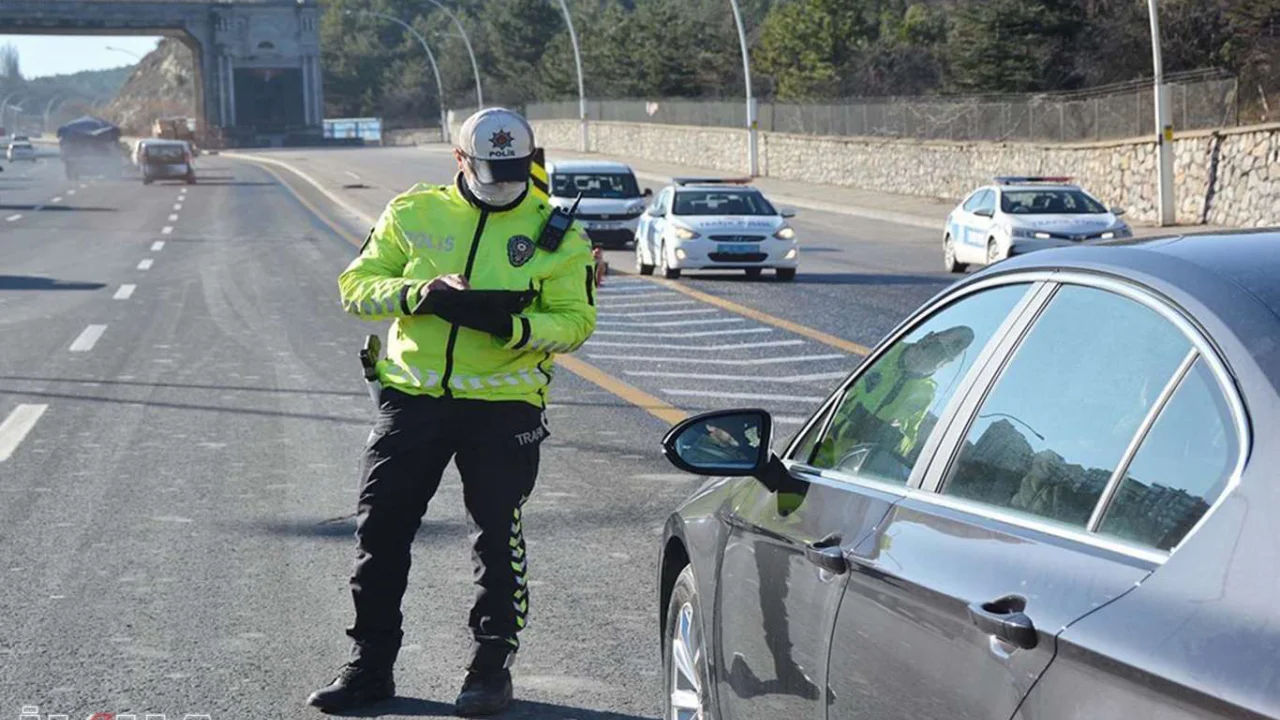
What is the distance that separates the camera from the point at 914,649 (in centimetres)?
296

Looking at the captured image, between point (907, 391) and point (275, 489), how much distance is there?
6.19 meters

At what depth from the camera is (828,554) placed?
3.47 m

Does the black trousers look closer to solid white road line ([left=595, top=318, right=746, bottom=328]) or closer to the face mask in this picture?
the face mask

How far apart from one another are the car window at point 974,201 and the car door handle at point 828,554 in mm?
23489

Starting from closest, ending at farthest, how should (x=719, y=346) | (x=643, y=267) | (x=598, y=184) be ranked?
(x=719, y=346)
(x=643, y=267)
(x=598, y=184)

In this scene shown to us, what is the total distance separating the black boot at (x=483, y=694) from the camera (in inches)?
214

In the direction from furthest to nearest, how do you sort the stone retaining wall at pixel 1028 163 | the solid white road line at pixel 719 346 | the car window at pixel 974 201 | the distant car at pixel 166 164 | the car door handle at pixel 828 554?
the distant car at pixel 166 164 < the stone retaining wall at pixel 1028 163 < the car window at pixel 974 201 < the solid white road line at pixel 719 346 < the car door handle at pixel 828 554

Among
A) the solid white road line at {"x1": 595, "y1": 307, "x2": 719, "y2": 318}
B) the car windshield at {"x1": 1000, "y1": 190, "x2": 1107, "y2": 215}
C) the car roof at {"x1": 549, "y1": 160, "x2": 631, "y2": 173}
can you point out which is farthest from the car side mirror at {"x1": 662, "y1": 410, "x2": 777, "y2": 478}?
the car roof at {"x1": 549, "y1": 160, "x2": 631, "y2": 173}

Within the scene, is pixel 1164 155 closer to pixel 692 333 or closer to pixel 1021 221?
pixel 1021 221

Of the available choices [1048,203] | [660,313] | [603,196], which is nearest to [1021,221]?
[1048,203]

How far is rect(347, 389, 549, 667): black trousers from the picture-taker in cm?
542

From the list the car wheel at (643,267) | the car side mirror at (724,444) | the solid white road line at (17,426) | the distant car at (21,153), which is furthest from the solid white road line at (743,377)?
the distant car at (21,153)

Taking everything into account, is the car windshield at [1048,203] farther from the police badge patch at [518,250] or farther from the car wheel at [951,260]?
the police badge patch at [518,250]

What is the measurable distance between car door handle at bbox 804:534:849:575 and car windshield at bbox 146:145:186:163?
6984 cm
